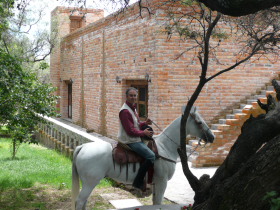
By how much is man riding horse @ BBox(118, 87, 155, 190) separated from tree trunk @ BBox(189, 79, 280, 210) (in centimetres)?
154

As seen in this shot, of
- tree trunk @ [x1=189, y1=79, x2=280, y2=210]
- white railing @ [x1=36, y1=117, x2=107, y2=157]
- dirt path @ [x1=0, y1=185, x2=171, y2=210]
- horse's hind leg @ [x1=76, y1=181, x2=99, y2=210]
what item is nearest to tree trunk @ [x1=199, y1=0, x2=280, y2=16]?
tree trunk @ [x1=189, y1=79, x2=280, y2=210]

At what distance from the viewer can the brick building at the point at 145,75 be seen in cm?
1106

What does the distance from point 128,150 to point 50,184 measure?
12.0ft

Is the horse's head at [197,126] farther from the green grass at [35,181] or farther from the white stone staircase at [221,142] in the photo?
the white stone staircase at [221,142]

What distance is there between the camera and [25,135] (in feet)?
26.6

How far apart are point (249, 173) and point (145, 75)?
8.62 metres

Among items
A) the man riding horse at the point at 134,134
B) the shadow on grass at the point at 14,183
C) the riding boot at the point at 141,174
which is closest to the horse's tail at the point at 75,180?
the man riding horse at the point at 134,134

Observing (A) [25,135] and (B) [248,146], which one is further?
(A) [25,135]

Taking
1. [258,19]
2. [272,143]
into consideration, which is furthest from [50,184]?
[272,143]

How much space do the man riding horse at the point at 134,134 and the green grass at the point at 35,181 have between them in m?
2.31

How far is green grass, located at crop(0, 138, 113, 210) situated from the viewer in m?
7.46

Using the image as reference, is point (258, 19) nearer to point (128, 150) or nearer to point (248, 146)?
point (128, 150)

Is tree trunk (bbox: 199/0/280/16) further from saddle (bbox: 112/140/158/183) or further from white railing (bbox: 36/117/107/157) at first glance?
white railing (bbox: 36/117/107/157)

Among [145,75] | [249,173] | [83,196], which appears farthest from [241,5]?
[145,75]
